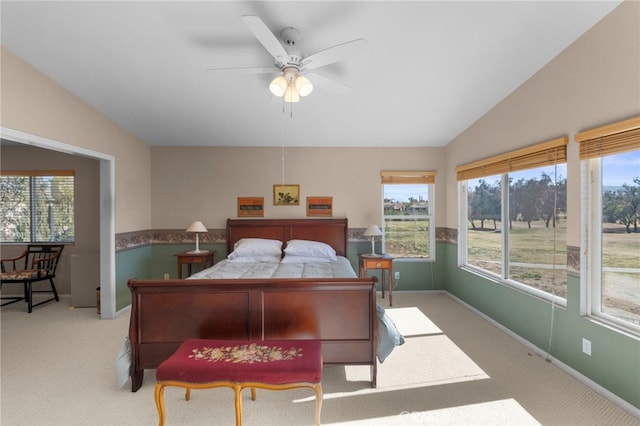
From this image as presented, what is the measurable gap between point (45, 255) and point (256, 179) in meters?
3.39

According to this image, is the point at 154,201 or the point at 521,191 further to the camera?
the point at 154,201

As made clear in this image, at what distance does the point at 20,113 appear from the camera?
283 cm

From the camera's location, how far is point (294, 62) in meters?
2.34

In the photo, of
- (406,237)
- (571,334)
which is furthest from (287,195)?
(571,334)

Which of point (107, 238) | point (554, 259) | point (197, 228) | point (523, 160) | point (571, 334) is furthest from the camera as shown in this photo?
point (197, 228)

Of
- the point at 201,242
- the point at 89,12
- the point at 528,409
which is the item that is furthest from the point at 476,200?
the point at 89,12

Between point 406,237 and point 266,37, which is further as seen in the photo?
point 406,237

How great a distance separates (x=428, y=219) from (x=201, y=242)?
3665 mm

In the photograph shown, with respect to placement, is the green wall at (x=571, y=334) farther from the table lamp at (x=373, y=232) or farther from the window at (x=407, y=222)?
the table lamp at (x=373, y=232)

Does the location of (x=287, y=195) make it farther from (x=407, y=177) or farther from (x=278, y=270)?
(x=407, y=177)

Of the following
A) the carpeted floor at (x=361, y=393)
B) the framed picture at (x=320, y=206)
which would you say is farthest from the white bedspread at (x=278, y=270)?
the framed picture at (x=320, y=206)

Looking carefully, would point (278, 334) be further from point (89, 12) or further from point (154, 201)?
point (154, 201)

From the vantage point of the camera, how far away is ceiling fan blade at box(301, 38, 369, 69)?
2041 millimetres

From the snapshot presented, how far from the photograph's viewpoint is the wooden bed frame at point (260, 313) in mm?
2410
